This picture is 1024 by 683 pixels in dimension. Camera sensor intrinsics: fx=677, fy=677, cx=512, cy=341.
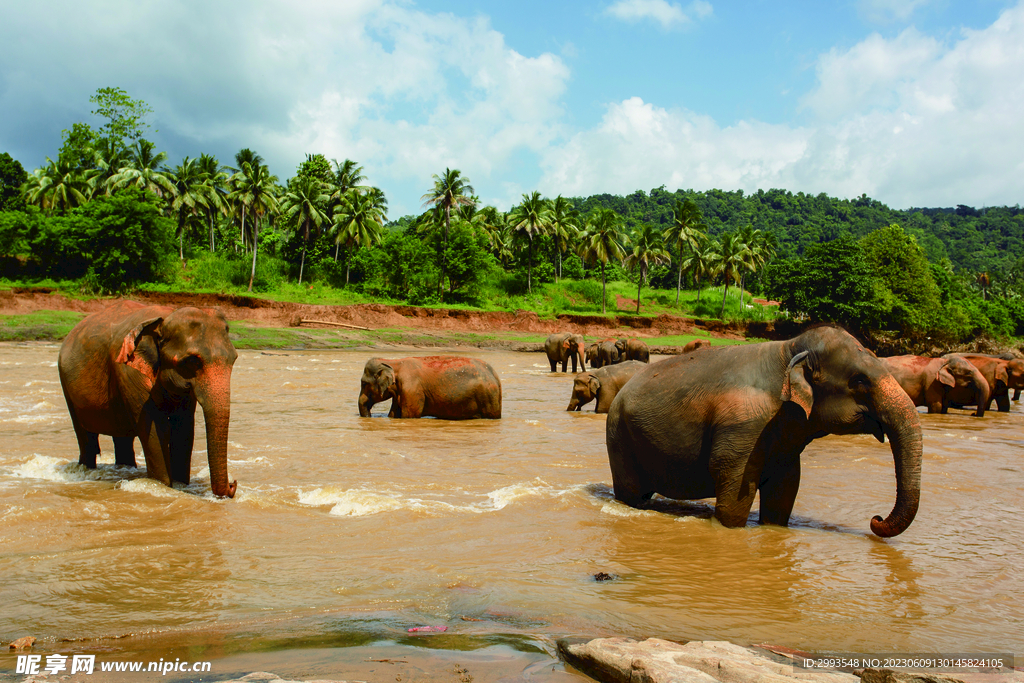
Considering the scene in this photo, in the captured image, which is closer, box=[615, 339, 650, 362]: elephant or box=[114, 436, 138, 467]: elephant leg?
box=[114, 436, 138, 467]: elephant leg

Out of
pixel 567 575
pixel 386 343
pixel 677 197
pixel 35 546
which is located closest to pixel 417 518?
pixel 567 575

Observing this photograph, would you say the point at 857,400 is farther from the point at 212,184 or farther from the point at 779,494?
the point at 212,184

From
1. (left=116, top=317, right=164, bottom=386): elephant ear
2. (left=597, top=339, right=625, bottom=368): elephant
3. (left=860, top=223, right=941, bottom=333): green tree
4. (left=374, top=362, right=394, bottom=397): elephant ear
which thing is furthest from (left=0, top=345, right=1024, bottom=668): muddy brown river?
(left=860, top=223, right=941, bottom=333): green tree

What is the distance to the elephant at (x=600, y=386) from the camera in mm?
16078

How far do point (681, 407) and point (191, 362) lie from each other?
4.72m

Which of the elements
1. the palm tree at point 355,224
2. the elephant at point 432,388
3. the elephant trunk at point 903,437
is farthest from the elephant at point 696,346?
the palm tree at point 355,224

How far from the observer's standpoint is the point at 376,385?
1422 centimetres

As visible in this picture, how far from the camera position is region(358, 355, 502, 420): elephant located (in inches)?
563

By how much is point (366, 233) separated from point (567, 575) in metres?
58.2

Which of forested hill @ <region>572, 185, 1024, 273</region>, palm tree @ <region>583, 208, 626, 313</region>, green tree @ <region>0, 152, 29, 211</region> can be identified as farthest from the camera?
forested hill @ <region>572, 185, 1024, 273</region>

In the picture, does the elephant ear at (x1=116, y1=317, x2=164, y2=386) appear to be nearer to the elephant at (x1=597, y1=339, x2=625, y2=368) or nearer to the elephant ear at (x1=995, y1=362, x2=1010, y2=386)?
the elephant ear at (x1=995, y1=362, x2=1010, y2=386)

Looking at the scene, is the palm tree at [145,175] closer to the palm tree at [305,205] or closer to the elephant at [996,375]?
the palm tree at [305,205]

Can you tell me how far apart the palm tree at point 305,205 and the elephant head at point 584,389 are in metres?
47.4

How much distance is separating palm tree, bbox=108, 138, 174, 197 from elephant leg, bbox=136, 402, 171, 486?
2241 inches
